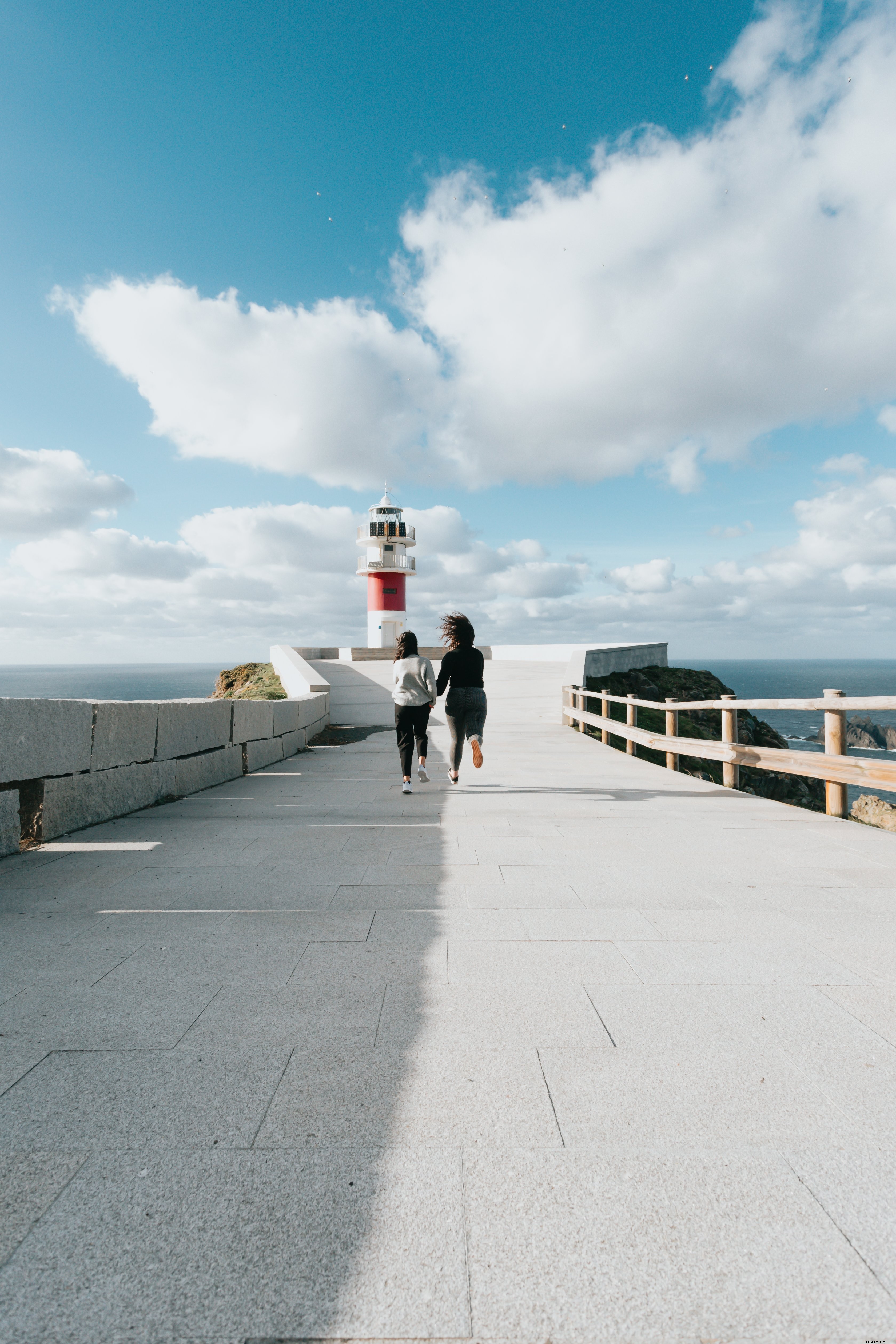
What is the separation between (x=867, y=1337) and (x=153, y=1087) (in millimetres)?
1739

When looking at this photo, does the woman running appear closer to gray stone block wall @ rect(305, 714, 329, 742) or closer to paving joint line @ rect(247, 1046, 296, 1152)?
paving joint line @ rect(247, 1046, 296, 1152)

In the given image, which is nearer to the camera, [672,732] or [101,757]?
[101,757]

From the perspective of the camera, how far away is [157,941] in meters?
3.14

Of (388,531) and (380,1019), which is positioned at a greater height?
(388,531)

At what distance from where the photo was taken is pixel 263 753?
9695 millimetres

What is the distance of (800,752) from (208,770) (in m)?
5.83

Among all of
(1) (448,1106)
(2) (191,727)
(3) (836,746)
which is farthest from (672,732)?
(1) (448,1106)

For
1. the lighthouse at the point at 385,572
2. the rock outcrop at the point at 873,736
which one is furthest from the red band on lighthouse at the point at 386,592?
the rock outcrop at the point at 873,736

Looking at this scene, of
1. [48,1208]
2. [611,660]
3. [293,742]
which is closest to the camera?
[48,1208]

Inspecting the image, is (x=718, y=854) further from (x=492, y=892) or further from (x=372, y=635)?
(x=372, y=635)

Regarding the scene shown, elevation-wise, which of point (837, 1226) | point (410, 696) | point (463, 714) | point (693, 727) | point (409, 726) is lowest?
point (837, 1226)

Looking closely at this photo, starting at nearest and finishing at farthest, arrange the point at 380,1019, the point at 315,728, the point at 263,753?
the point at 380,1019 < the point at 263,753 < the point at 315,728

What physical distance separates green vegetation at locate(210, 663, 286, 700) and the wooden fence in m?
11.6

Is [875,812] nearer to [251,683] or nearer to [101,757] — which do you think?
[101,757]
